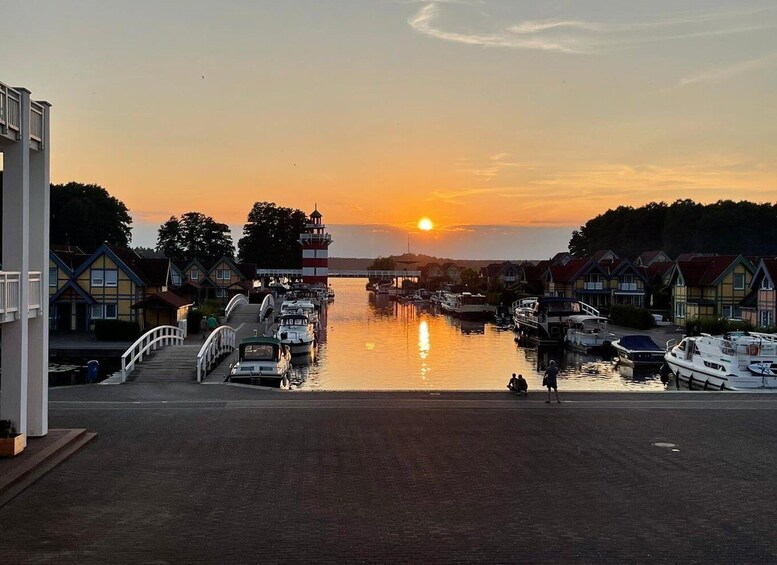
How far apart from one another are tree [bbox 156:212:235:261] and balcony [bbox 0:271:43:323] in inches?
4745

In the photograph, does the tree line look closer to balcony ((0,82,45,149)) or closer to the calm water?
the calm water

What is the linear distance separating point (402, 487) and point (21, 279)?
10.0 metres

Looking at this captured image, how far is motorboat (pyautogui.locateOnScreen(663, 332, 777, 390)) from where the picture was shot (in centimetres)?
3544

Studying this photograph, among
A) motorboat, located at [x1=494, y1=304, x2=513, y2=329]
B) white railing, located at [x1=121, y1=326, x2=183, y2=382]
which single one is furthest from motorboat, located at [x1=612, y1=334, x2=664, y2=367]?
motorboat, located at [x1=494, y1=304, x2=513, y2=329]

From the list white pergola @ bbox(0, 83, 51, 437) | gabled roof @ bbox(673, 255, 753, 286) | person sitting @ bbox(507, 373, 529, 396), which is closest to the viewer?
white pergola @ bbox(0, 83, 51, 437)

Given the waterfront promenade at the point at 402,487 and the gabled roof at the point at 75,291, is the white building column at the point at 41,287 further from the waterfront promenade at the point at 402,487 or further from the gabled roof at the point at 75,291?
the gabled roof at the point at 75,291

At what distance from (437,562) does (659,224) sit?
17894 centimetres

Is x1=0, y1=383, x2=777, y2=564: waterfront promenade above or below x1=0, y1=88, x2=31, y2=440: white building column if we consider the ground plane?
below

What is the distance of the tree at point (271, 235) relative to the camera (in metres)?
148

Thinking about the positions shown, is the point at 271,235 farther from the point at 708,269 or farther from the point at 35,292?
the point at 35,292

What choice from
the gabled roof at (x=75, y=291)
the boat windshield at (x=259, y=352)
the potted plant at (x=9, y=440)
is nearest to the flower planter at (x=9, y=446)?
the potted plant at (x=9, y=440)

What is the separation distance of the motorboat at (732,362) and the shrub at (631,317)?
98.6ft

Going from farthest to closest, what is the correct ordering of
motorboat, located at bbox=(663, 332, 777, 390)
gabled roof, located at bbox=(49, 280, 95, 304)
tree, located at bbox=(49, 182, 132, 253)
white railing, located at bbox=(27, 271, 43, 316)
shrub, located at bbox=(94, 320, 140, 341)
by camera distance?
tree, located at bbox=(49, 182, 132, 253)
gabled roof, located at bbox=(49, 280, 95, 304)
shrub, located at bbox=(94, 320, 140, 341)
motorboat, located at bbox=(663, 332, 777, 390)
white railing, located at bbox=(27, 271, 43, 316)

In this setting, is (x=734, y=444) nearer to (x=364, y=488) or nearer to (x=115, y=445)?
(x=364, y=488)
